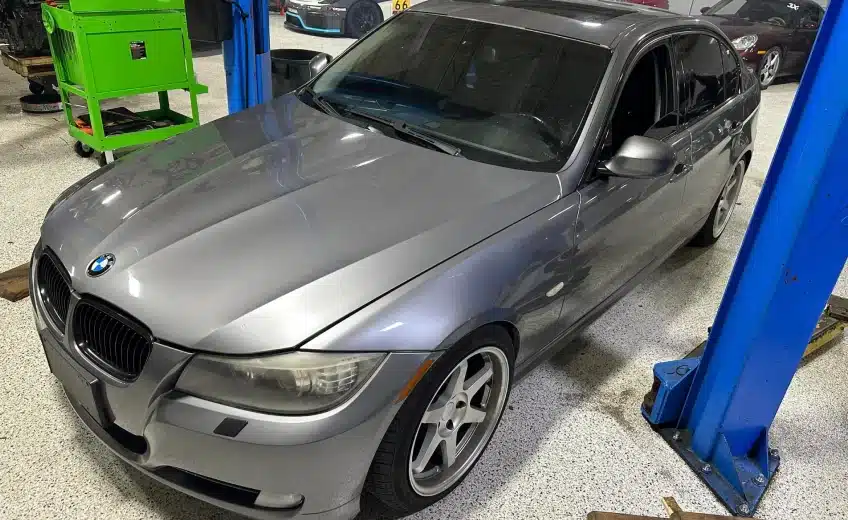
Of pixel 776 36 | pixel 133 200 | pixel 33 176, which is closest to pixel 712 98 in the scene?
pixel 133 200

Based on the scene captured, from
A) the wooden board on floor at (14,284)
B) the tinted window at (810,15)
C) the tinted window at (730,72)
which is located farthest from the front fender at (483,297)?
the tinted window at (810,15)

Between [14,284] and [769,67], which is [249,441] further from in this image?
[769,67]

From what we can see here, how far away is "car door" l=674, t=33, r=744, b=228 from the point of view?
107 inches

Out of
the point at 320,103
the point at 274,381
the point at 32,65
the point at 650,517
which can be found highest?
the point at 320,103

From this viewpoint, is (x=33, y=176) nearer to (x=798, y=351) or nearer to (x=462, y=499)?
(x=462, y=499)

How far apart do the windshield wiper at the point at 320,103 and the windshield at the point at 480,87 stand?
0.07ft

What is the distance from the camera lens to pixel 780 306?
1.83 m

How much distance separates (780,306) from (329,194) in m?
A: 1.37

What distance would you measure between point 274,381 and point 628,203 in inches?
57.7

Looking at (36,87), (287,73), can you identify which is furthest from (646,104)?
(36,87)

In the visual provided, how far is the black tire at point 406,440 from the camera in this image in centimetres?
162

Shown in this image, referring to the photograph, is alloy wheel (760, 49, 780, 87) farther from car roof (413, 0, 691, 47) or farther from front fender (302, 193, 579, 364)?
front fender (302, 193, 579, 364)

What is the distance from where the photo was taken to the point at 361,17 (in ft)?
30.8

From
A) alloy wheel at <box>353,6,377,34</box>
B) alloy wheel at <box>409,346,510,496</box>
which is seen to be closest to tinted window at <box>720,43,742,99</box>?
alloy wheel at <box>409,346,510,496</box>
